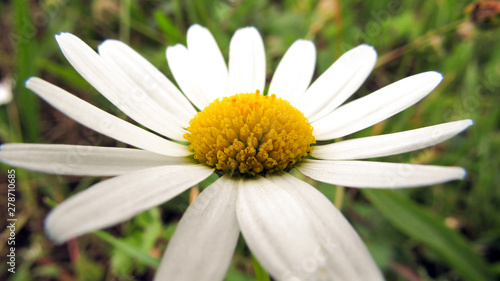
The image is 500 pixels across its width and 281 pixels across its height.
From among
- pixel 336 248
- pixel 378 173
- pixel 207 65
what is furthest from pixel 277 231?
pixel 207 65

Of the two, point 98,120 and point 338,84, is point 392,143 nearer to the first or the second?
point 338,84

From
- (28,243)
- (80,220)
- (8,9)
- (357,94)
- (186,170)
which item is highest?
(8,9)

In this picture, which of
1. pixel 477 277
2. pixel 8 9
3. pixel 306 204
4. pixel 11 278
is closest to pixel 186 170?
pixel 306 204

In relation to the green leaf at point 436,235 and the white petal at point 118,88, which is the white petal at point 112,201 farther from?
the green leaf at point 436,235

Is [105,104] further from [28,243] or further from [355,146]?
[355,146]

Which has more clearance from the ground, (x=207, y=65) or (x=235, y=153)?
(x=207, y=65)

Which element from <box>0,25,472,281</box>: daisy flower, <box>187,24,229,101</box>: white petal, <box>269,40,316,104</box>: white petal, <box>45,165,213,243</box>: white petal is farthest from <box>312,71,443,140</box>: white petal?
<box>45,165,213,243</box>: white petal
